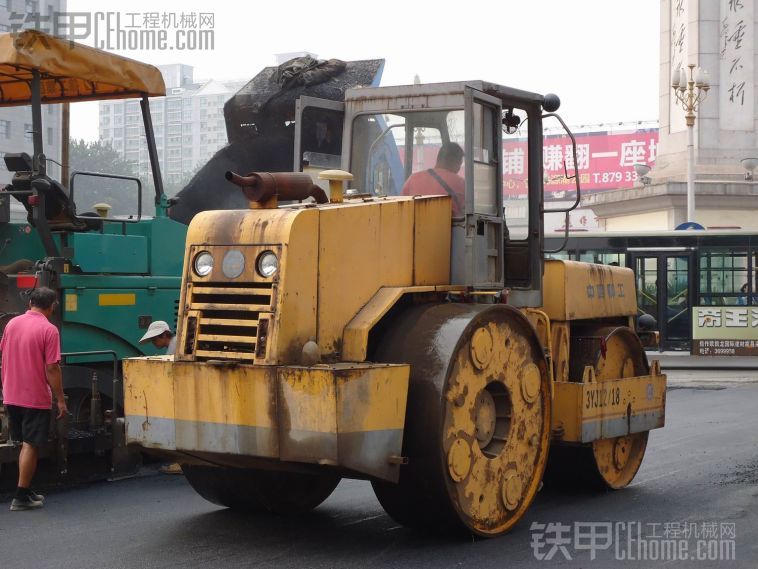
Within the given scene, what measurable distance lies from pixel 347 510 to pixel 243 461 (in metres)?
1.82

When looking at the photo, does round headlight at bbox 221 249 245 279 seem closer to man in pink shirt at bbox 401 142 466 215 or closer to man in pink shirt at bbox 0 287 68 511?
man in pink shirt at bbox 401 142 466 215

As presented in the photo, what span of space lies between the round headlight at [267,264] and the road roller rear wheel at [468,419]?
2.58 feet

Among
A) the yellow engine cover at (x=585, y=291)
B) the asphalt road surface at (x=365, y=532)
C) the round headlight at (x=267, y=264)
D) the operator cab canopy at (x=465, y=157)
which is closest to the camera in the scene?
the round headlight at (x=267, y=264)

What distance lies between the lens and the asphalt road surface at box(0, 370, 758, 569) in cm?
678

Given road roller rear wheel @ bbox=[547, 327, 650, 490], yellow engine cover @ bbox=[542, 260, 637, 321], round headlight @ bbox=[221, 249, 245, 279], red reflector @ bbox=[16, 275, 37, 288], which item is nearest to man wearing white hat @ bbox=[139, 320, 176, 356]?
red reflector @ bbox=[16, 275, 37, 288]

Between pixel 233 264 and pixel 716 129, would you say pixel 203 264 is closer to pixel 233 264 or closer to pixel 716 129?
pixel 233 264

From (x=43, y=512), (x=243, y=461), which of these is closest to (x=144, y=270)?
(x=43, y=512)

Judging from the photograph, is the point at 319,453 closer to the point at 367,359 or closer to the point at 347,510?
the point at 367,359

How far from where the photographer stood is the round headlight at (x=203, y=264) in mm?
6828

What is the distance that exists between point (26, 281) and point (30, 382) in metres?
1.27

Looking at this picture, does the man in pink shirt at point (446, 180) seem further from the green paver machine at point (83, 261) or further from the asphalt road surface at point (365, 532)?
the green paver machine at point (83, 261)

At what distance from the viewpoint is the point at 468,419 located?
6930mm

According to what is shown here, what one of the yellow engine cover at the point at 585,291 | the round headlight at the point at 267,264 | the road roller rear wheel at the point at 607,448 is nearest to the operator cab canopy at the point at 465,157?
the yellow engine cover at the point at 585,291

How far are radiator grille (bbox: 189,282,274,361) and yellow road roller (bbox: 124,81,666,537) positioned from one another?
0.01 m
